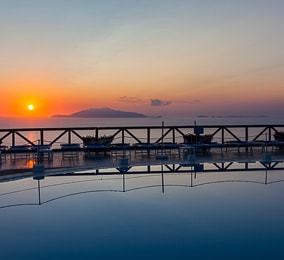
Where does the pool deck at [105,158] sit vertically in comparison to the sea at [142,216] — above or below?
above

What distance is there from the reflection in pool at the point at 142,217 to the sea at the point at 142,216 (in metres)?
0.01

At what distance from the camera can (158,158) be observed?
975 centimetres

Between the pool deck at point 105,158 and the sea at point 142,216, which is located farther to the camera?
the pool deck at point 105,158

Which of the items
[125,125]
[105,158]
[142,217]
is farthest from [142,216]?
[125,125]

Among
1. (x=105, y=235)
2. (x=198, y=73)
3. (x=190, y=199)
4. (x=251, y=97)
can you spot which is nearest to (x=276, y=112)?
(x=251, y=97)

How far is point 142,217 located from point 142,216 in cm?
4

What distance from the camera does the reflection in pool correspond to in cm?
384

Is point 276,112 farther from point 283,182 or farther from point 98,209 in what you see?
point 98,209

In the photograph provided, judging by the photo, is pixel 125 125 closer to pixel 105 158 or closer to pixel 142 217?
pixel 105 158

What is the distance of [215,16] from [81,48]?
14.7 feet

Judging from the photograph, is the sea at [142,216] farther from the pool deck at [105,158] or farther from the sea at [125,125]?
the sea at [125,125]

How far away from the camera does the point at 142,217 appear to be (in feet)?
16.2

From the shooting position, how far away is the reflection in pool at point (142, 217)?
3836mm

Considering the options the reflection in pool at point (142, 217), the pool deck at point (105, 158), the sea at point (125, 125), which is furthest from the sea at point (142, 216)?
the sea at point (125, 125)
